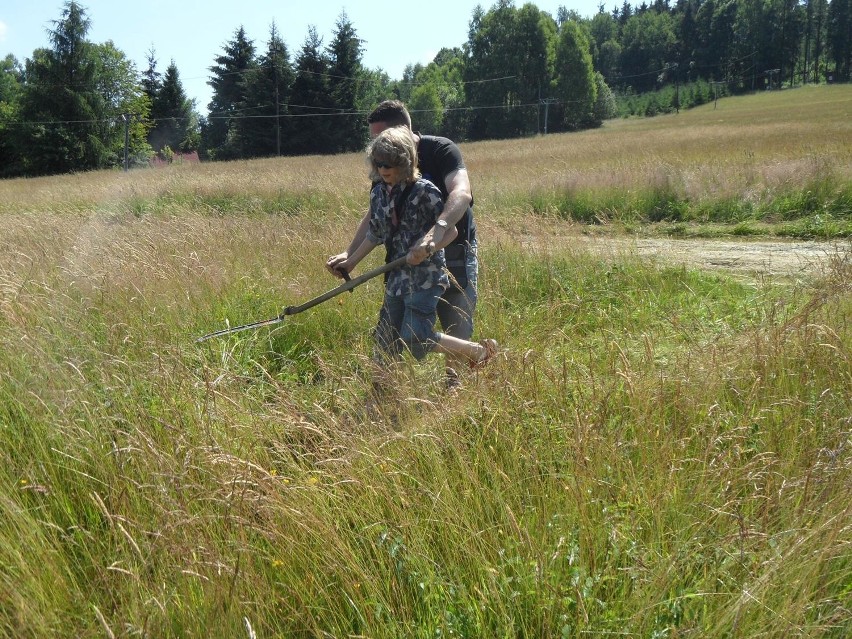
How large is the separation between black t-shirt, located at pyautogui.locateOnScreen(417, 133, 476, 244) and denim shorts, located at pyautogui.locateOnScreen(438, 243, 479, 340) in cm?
12

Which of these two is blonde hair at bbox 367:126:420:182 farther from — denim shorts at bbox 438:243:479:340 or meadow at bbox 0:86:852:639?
meadow at bbox 0:86:852:639

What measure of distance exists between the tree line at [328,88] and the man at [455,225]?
118 ft

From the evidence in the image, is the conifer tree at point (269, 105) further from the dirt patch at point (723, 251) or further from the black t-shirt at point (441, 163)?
the black t-shirt at point (441, 163)

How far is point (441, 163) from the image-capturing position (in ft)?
14.2

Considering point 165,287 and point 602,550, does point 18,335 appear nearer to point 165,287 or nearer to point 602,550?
point 165,287

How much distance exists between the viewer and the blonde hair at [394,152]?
3805mm

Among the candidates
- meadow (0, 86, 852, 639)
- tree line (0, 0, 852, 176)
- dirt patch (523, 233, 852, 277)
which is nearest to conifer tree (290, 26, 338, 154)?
tree line (0, 0, 852, 176)

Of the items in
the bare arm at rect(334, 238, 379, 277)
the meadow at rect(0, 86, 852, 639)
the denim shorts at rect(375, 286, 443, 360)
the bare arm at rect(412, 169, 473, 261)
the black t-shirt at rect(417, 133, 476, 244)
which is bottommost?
the meadow at rect(0, 86, 852, 639)

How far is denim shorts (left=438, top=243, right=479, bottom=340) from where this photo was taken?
4.38 meters

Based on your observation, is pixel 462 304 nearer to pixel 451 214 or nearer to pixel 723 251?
pixel 451 214

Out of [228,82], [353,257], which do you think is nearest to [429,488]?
[353,257]

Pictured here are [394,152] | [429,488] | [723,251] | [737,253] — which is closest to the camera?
[429,488]

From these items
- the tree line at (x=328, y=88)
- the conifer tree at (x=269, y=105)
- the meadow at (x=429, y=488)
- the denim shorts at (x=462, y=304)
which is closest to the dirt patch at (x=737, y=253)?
the meadow at (x=429, y=488)

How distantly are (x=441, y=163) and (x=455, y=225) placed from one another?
16.7 inches
